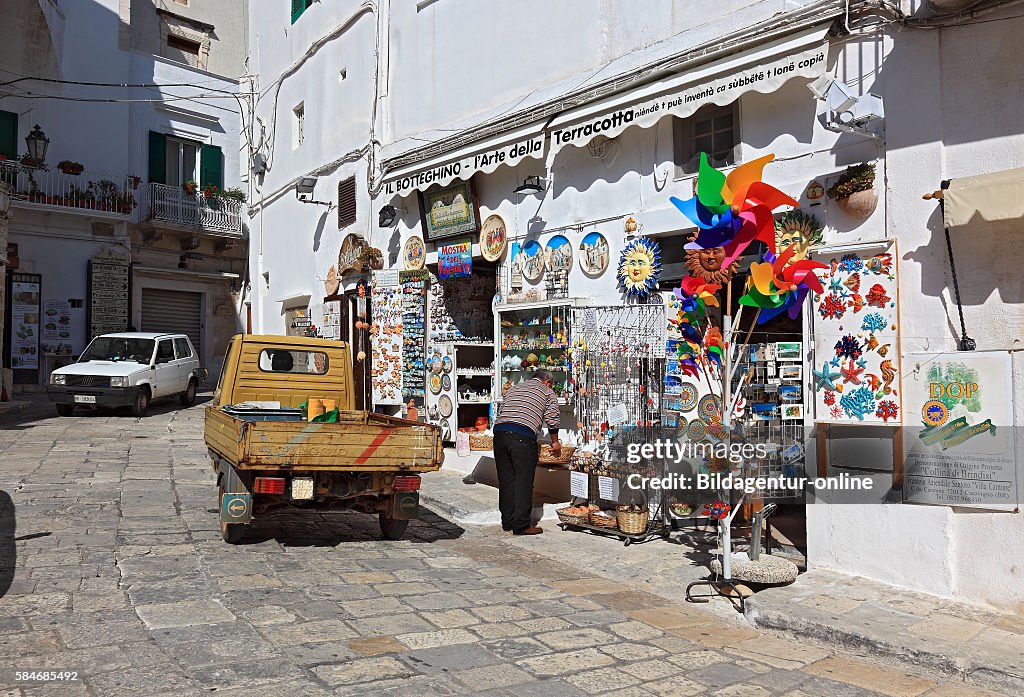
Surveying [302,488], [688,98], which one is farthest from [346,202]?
[302,488]

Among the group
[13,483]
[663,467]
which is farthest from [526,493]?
[13,483]

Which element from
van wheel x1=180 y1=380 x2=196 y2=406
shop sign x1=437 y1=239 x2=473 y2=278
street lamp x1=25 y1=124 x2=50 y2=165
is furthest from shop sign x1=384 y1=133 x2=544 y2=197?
street lamp x1=25 y1=124 x2=50 y2=165

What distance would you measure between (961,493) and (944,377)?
0.85m

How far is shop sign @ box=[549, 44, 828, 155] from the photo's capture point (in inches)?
285

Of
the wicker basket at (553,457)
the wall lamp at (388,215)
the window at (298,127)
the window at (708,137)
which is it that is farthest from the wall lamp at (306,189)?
the window at (708,137)

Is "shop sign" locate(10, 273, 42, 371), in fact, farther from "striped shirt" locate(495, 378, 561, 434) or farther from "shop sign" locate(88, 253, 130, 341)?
"striped shirt" locate(495, 378, 561, 434)

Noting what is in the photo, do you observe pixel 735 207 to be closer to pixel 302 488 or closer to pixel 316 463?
pixel 316 463

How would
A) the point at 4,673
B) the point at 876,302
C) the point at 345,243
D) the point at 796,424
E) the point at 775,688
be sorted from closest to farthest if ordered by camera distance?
the point at 4,673 < the point at 775,688 < the point at 876,302 < the point at 796,424 < the point at 345,243

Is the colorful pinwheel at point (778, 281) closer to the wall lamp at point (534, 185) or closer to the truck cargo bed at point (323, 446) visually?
the truck cargo bed at point (323, 446)

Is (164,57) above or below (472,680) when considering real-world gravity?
above

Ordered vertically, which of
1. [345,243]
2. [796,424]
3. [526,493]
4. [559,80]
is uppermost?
[559,80]

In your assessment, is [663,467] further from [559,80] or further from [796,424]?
[559,80]

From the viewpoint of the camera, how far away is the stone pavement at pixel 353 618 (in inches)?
175

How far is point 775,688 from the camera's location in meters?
4.58
